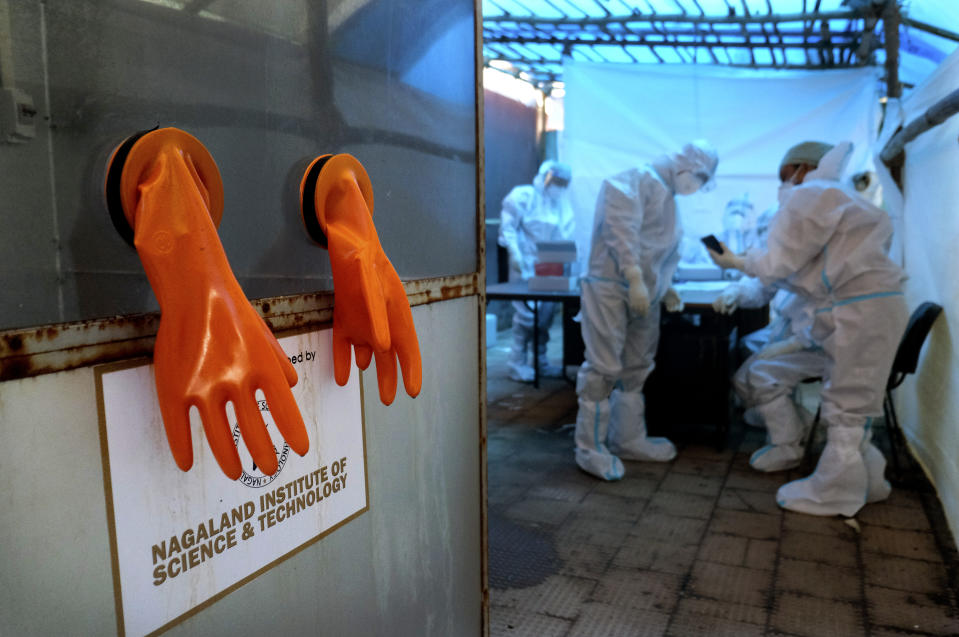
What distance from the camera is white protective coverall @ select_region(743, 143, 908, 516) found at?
9.45 ft

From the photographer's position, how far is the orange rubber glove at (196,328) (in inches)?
24.1

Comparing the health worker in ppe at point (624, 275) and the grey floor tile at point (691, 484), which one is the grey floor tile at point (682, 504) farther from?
the health worker in ppe at point (624, 275)

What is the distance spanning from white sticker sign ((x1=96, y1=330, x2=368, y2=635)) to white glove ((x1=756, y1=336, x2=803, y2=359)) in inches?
121

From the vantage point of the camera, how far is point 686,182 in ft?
11.3

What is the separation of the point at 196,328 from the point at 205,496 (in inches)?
9.5

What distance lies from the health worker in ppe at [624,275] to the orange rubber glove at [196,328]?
2773 mm

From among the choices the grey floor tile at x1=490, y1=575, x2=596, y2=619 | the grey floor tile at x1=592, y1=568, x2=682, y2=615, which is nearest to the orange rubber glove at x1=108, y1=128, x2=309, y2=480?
the grey floor tile at x1=490, y1=575, x2=596, y2=619

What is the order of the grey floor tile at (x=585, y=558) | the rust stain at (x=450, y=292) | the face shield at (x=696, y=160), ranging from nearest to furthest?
1. the rust stain at (x=450, y=292)
2. the grey floor tile at (x=585, y=558)
3. the face shield at (x=696, y=160)

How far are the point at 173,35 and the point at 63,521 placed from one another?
499 millimetres

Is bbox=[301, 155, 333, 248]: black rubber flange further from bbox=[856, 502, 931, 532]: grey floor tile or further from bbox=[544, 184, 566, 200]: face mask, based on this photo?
bbox=[544, 184, 566, 200]: face mask

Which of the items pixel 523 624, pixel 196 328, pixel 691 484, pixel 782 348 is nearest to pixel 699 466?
→ pixel 691 484

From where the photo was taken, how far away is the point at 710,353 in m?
3.87

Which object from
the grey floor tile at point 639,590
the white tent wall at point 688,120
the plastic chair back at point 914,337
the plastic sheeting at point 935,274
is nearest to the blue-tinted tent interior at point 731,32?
the white tent wall at point 688,120

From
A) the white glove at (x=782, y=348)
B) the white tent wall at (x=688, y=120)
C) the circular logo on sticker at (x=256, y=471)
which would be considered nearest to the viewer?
the circular logo on sticker at (x=256, y=471)
